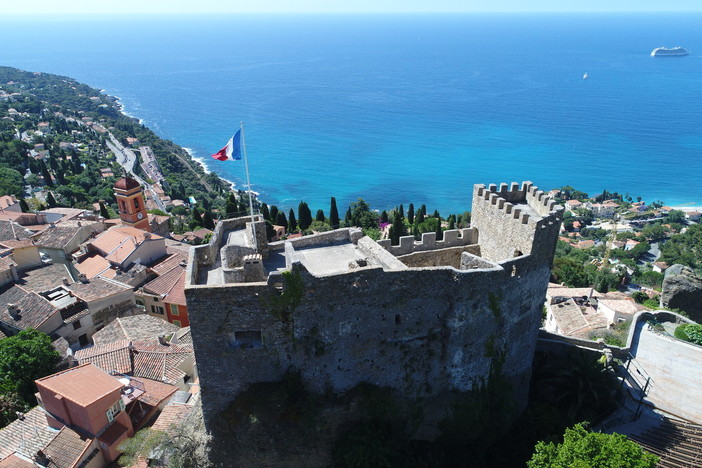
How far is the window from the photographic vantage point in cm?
2475

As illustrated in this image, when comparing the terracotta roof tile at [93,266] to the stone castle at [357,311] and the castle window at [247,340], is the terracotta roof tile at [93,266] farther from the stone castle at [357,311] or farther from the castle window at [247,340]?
the castle window at [247,340]

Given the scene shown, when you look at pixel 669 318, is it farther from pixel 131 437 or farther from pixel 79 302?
pixel 79 302

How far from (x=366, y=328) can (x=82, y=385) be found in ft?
53.0

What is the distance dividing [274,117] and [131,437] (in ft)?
589

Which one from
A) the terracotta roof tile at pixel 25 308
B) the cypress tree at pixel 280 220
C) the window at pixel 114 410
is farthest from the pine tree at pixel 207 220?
the window at pixel 114 410

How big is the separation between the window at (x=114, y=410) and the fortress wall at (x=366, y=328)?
9070 millimetres

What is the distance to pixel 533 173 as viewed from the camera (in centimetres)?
14012

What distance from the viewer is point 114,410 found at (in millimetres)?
25172

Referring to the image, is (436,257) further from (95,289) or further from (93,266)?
(93,266)

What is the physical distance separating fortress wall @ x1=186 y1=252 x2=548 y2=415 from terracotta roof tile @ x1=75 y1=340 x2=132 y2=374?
44.5ft

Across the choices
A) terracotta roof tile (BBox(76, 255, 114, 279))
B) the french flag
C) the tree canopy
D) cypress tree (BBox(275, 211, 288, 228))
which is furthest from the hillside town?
cypress tree (BBox(275, 211, 288, 228))

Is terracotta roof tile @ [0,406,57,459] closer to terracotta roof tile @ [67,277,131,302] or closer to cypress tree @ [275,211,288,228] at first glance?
terracotta roof tile @ [67,277,131,302]

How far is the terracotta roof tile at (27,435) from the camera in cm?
2381

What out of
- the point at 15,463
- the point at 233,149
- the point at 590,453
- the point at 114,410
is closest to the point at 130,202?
the point at 114,410
